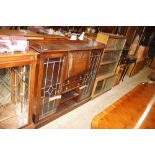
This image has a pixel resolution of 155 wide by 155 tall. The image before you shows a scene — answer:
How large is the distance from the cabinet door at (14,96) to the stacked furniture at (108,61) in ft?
5.25

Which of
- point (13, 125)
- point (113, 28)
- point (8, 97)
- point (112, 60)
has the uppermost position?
point (113, 28)

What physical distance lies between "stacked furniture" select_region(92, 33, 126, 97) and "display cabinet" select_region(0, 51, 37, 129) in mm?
1599

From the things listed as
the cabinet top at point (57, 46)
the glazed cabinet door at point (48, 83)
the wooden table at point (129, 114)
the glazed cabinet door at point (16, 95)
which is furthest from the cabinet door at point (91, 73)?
the glazed cabinet door at point (16, 95)

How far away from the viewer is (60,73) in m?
2.15

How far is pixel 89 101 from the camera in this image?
329cm

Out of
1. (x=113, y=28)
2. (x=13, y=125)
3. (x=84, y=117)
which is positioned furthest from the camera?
(x=113, y=28)

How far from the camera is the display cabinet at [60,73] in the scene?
1921 millimetres

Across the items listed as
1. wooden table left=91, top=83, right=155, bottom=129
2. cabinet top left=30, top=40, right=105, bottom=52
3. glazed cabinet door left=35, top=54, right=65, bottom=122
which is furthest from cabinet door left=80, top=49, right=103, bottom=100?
wooden table left=91, top=83, right=155, bottom=129

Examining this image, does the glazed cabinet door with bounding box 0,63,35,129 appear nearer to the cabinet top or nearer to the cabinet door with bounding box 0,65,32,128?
the cabinet door with bounding box 0,65,32,128

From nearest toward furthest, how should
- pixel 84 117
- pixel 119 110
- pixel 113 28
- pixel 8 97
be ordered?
pixel 119 110 < pixel 8 97 < pixel 84 117 < pixel 113 28
